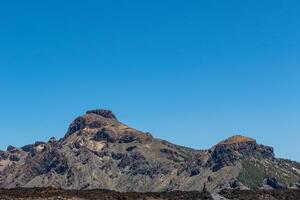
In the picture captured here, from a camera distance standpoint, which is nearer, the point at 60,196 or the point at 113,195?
the point at 60,196

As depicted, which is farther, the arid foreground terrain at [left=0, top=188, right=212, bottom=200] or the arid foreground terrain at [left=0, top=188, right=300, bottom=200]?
the arid foreground terrain at [left=0, top=188, right=300, bottom=200]

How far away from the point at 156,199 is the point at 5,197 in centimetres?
4280

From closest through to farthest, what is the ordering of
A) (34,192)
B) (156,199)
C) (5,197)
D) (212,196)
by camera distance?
(5,197), (34,192), (156,199), (212,196)

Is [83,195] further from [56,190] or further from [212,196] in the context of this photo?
[212,196]

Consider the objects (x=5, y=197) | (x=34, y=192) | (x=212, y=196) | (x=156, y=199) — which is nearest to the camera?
(x=5, y=197)

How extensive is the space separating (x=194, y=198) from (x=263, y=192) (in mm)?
30413

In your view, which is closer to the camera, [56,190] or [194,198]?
[56,190]

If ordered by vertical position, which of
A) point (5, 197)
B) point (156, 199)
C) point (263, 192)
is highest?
point (263, 192)

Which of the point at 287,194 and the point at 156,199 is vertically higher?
the point at 287,194

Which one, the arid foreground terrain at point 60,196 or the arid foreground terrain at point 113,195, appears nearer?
the arid foreground terrain at point 60,196

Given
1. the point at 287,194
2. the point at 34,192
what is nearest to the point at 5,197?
the point at 34,192

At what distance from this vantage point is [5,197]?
13212cm

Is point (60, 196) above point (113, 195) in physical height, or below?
below

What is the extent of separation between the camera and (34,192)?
142 metres
